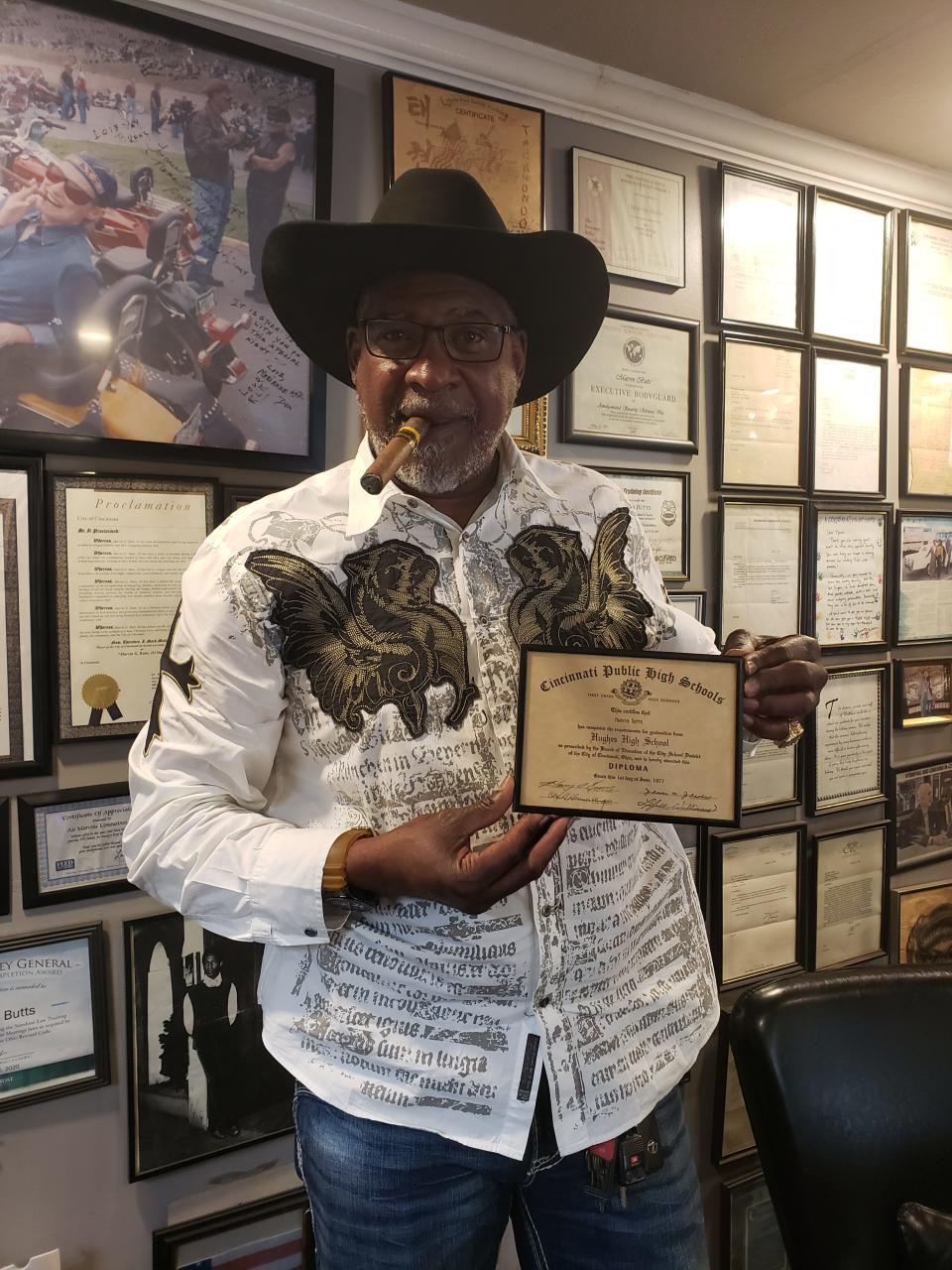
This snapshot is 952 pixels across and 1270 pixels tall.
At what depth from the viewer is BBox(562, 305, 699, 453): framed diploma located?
1.58 meters

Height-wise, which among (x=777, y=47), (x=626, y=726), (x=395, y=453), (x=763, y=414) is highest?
(x=777, y=47)

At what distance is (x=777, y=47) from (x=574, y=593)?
3.86 feet

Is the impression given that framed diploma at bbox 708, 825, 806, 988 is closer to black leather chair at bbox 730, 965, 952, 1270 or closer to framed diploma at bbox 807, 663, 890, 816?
framed diploma at bbox 807, 663, 890, 816

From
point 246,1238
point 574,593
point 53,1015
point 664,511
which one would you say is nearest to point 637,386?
point 664,511

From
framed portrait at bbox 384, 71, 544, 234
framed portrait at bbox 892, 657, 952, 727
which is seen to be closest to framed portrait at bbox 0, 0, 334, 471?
framed portrait at bbox 384, 71, 544, 234

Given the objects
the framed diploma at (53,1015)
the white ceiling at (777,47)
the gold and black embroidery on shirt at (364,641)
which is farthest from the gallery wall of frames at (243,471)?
the gold and black embroidery on shirt at (364,641)

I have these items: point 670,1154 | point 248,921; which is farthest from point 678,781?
point 670,1154

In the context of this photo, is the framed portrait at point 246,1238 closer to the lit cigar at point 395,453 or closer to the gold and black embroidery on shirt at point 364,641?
the gold and black embroidery on shirt at point 364,641

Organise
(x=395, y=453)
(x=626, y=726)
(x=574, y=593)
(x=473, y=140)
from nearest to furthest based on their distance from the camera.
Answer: (x=626, y=726) < (x=395, y=453) < (x=574, y=593) < (x=473, y=140)

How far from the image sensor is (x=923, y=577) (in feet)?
6.75

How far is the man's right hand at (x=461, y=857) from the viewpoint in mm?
680

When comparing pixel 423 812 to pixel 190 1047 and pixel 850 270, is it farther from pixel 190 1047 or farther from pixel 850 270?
pixel 850 270

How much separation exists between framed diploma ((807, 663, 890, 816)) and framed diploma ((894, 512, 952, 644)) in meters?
0.16

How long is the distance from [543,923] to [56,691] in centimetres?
79
